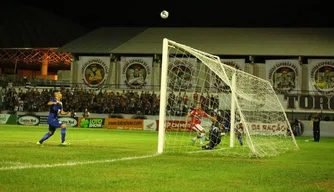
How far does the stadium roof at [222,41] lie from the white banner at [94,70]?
95 cm

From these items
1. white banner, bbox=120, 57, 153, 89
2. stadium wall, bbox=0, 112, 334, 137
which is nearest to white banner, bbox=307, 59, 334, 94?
stadium wall, bbox=0, 112, 334, 137

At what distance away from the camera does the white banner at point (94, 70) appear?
50.6m

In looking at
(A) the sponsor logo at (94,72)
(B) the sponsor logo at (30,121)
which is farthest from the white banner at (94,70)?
(B) the sponsor logo at (30,121)

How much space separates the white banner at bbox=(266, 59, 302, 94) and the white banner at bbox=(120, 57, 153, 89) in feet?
38.6

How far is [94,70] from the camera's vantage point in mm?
51000

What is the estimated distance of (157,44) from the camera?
5153 cm

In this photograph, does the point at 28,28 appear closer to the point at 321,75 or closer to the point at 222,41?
the point at 222,41

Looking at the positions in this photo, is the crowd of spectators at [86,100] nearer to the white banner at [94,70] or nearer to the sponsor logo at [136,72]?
the sponsor logo at [136,72]

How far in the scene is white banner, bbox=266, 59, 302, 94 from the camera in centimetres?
4566

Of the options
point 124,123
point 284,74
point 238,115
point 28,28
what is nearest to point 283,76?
point 284,74

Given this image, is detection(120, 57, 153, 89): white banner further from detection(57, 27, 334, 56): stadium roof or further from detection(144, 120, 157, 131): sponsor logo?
detection(144, 120, 157, 131): sponsor logo

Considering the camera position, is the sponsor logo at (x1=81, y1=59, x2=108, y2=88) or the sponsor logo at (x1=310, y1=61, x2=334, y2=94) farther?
the sponsor logo at (x1=81, y1=59, x2=108, y2=88)

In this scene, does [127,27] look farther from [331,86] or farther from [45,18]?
[331,86]

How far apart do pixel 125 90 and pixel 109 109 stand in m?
3.20
